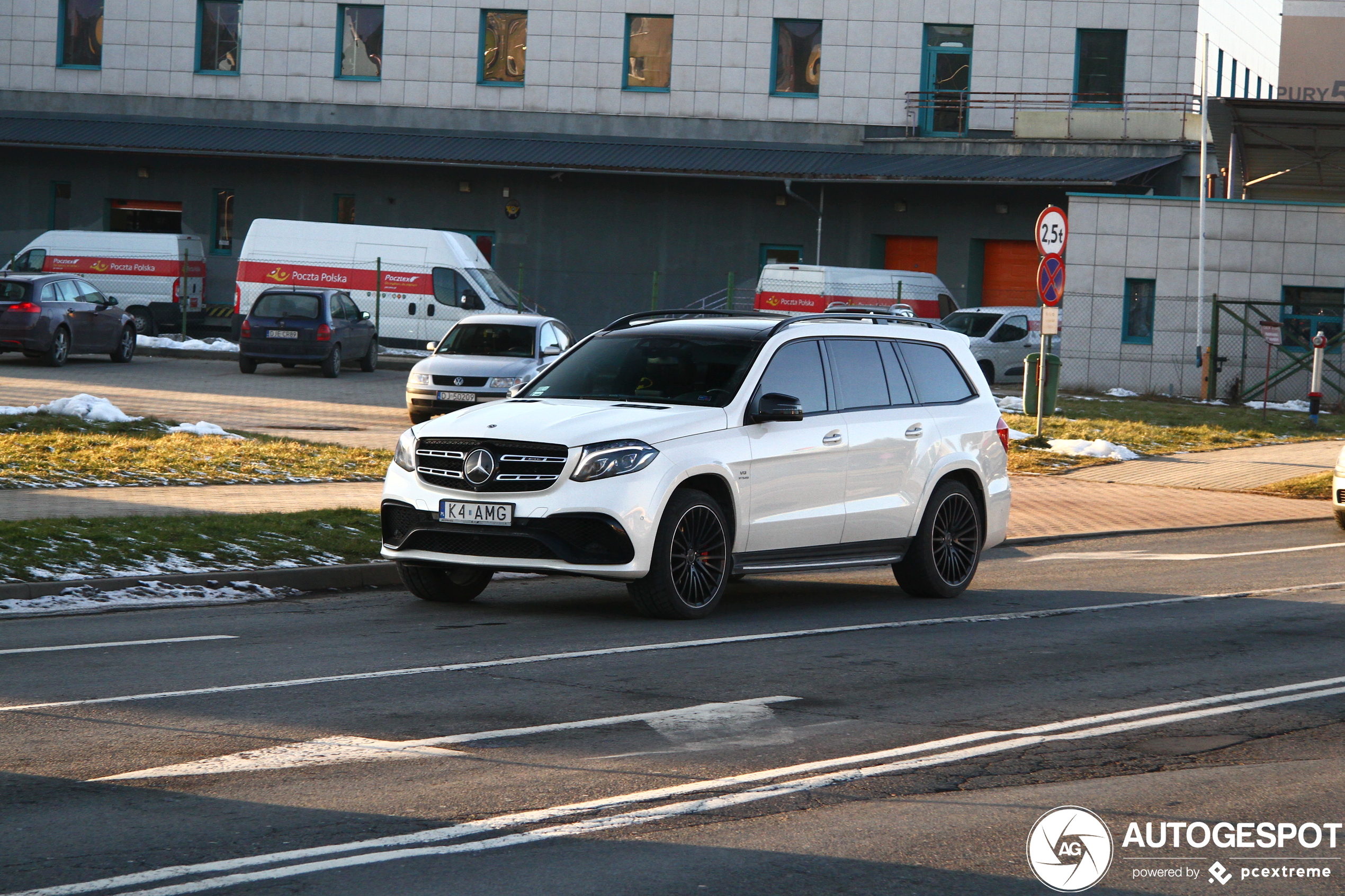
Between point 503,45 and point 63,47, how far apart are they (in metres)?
11.9

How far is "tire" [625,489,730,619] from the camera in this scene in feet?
32.4

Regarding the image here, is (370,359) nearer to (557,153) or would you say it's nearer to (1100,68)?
(557,153)

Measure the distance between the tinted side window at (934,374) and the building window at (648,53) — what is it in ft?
106

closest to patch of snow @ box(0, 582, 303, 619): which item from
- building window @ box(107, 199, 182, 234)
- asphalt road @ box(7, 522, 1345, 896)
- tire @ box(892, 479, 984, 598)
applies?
asphalt road @ box(7, 522, 1345, 896)

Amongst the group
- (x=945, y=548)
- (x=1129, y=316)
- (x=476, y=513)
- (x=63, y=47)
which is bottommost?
(x=945, y=548)

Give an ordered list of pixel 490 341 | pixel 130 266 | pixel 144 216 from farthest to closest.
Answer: pixel 144 216 < pixel 130 266 < pixel 490 341

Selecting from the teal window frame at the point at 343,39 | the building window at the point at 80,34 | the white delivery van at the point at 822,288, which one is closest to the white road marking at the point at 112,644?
the white delivery van at the point at 822,288

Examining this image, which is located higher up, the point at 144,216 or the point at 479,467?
the point at 144,216

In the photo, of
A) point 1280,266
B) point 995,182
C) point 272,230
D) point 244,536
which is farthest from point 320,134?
point 244,536

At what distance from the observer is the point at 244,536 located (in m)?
12.3

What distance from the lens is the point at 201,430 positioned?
64.8 ft

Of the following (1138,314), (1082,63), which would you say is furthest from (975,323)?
(1082,63)

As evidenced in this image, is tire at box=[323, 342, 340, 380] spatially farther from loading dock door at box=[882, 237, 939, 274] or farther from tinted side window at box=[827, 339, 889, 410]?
tinted side window at box=[827, 339, 889, 410]

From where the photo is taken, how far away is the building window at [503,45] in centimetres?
4422
